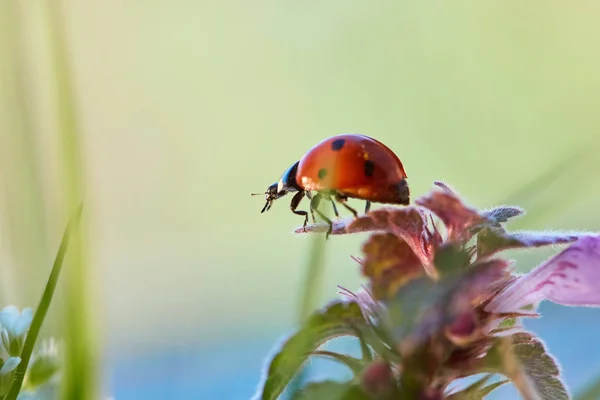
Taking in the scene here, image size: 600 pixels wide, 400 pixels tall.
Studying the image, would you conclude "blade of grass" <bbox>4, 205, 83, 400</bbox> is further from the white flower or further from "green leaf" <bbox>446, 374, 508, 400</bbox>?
"green leaf" <bbox>446, 374, 508, 400</bbox>

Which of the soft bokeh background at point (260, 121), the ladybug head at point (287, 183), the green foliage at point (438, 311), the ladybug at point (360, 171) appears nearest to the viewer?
the green foliage at point (438, 311)

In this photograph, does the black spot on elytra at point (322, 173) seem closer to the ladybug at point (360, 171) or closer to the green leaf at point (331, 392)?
the ladybug at point (360, 171)

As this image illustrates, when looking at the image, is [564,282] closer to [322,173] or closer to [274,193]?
[322,173]

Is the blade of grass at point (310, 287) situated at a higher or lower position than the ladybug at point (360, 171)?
lower

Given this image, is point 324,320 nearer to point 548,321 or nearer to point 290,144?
point 548,321

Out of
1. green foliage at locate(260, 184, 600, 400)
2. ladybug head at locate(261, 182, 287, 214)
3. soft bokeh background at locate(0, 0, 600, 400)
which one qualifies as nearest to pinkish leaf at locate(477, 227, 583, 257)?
green foliage at locate(260, 184, 600, 400)

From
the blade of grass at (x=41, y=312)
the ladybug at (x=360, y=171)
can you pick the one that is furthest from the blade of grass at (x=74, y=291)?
the ladybug at (x=360, y=171)
